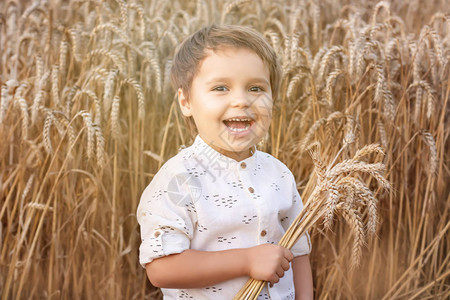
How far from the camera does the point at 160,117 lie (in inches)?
96.4

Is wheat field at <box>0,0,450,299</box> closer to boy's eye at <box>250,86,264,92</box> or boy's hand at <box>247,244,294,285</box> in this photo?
boy's eye at <box>250,86,264,92</box>

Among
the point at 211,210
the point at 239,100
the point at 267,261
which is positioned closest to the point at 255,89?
the point at 239,100

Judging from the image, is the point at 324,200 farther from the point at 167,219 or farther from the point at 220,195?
the point at 167,219

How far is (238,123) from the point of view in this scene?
1316 millimetres

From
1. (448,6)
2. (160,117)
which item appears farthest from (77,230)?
(448,6)

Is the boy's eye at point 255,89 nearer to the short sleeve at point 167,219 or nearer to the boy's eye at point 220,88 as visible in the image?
the boy's eye at point 220,88

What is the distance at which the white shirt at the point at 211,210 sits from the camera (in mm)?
1261

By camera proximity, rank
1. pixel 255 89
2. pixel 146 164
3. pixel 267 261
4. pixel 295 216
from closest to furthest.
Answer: pixel 267 261 → pixel 255 89 → pixel 295 216 → pixel 146 164

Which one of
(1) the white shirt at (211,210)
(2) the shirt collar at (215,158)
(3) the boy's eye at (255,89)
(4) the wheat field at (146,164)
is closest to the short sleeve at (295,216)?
(1) the white shirt at (211,210)

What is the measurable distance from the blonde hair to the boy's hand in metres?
0.46

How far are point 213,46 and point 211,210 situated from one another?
16.3 inches

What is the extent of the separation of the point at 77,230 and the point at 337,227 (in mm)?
1042

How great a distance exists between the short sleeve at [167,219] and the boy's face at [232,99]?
153 millimetres

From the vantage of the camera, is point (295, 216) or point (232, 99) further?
point (295, 216)
